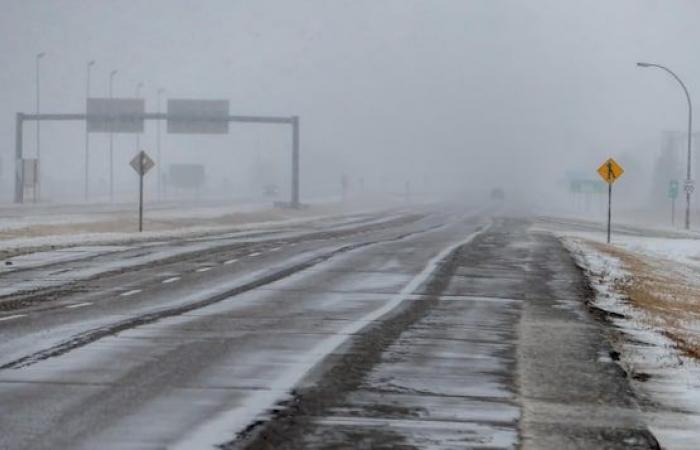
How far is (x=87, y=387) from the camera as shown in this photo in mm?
10391

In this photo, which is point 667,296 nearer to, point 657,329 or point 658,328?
point 658,328

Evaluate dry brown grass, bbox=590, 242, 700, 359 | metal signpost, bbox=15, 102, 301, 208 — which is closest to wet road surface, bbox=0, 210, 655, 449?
dry brown grass, bbox=590, 242, 700, 359

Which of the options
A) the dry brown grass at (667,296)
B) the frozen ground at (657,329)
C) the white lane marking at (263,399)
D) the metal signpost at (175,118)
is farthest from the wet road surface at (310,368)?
the metal signpost at (175,118)

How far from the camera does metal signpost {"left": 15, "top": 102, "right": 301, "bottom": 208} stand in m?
94.9

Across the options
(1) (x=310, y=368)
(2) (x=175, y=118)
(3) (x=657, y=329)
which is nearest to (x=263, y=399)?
(1) (x=310, y=368)

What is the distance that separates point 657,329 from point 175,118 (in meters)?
81.2

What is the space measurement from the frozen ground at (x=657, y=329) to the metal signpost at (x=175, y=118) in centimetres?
5955

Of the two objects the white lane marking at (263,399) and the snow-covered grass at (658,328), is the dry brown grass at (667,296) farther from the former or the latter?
the white lane marking at (263,399)

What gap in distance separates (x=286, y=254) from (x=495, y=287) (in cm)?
1155

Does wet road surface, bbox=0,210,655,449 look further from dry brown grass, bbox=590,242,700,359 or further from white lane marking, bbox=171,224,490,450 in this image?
dry brown grass, bbox=590,242,700,359

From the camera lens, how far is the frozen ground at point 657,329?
385 inches

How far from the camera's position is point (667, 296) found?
23.7m

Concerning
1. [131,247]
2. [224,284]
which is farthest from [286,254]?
[224,284]

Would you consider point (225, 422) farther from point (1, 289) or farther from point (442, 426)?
point (1, 289)
